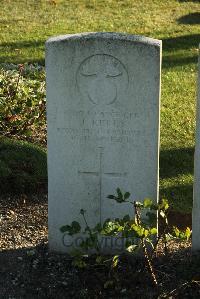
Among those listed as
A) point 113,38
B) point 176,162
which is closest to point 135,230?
point 113,38

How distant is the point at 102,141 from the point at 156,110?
1.44ft

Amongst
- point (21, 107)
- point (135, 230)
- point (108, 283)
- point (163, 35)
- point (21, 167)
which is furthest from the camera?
point (163, 35)

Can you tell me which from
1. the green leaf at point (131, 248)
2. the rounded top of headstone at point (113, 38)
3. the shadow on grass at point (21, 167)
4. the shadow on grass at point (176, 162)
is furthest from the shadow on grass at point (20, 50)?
the green leaf at point (131, 248)

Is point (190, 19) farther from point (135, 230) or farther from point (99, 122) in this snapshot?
point (135, 230)

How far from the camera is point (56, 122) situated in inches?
186

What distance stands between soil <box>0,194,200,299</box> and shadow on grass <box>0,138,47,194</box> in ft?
2.59

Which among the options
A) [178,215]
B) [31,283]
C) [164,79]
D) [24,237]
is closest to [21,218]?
[24,237]

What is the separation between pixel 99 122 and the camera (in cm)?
470

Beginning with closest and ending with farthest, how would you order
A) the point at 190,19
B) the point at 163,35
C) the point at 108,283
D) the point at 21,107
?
the point at 108,283, the point at 21,107, the point at 163,35, the point at 190,19

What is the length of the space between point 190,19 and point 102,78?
7864 millimetres

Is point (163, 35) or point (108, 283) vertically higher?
point (163, 35)

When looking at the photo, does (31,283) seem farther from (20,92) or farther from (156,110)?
(20,92)

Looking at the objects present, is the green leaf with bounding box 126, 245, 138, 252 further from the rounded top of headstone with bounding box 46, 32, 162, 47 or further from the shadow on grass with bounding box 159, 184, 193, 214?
the shadow on grass with bounding box 159, 184, 193, 214

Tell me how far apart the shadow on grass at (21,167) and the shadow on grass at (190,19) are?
6.05 meters
